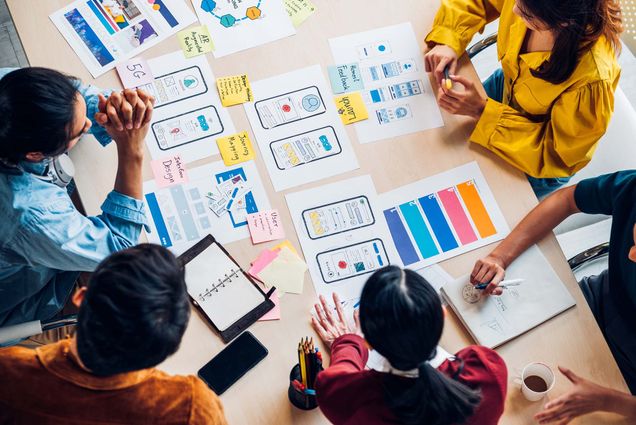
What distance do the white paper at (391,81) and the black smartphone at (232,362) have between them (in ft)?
2.04

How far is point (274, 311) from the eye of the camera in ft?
4.85

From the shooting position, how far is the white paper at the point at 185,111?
1608mm

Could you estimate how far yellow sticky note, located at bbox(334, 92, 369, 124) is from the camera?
5.42 ft

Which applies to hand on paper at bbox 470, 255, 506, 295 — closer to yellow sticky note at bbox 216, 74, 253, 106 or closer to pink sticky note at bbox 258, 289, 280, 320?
pink sticky note at bbox 258, 289, 280, 320

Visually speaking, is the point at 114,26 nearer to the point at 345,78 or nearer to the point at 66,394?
the point at 345,78

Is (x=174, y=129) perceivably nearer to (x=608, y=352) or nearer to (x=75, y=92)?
(x=75, y=92)

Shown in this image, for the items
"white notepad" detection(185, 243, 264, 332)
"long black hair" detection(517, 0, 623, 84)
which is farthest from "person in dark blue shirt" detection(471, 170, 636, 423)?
"white notepad" detection(185, 243, 264, 332)

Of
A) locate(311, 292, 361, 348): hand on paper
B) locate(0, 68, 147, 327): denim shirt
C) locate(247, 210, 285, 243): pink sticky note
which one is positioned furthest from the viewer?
locate(247, 210, 285, 243): pink sticky note

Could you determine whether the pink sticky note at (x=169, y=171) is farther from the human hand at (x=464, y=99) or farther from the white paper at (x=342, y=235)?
the human hand at (x=464, y=99)

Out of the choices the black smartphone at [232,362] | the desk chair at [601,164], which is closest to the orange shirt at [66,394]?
the black smartphone at [232,362]

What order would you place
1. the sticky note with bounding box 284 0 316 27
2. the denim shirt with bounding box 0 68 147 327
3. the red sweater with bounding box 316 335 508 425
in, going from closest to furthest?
the red sweater with bounding box 316 335 508 425 < the denim shirt with bounding box 0 68 147 327 < the sticky note with bounding box 284 0 316 27

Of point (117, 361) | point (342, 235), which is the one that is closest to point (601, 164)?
point (342, 235)

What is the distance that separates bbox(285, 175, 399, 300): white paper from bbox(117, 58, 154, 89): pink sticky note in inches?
21.2

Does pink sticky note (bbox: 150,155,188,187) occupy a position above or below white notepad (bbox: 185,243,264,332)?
above
